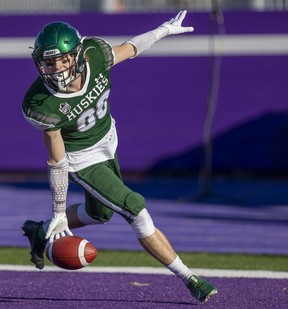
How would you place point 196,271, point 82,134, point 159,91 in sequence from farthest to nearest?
point 159,91 < point 196,271 < point 82,134

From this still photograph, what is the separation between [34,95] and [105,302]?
1.34 m

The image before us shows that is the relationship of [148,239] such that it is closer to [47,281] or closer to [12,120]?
[47,281]

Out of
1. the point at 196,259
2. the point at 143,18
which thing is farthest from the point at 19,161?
the point at 196,259

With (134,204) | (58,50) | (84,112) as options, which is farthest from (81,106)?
(134,204)

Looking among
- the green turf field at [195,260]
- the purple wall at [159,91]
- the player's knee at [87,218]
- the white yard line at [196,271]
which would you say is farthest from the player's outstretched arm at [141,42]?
the purple wall at [159,91]

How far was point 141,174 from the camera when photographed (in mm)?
14609

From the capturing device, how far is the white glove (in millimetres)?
5996

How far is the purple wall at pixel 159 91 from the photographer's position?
1406cm

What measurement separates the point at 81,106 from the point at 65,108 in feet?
0.37

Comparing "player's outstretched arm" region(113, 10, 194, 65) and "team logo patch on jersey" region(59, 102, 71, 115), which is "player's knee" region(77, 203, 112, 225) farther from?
"player's outstretched arm" region(113, 10, 194, 65)

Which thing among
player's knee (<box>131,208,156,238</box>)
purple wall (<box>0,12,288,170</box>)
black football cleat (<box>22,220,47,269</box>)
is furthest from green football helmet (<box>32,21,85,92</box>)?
purple wall (<box>0,12,288,170</box>)

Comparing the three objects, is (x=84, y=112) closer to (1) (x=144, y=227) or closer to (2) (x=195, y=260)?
(1) (x=144, y=227)

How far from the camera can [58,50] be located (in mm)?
5797

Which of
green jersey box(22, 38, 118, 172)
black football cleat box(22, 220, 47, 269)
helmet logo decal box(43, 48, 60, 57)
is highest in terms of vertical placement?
helmet logo decal box(43, 48, 60, 57)
